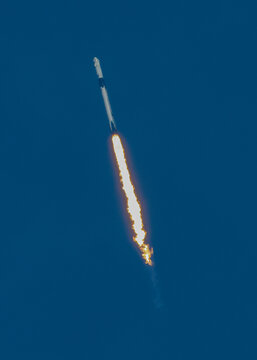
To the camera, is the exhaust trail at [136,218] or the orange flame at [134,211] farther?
the orange flame at [134,211]

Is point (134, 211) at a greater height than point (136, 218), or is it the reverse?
point (134, 211)

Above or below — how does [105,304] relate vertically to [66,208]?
below

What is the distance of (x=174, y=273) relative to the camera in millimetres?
117250

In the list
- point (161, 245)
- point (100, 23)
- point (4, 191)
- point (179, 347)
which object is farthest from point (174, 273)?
point (100, 23)

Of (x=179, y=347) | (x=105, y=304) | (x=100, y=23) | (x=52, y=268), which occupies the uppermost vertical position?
(x=100, y=23)

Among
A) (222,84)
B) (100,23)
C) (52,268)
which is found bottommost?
(52,268)

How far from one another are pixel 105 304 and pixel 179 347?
16071 millimetres

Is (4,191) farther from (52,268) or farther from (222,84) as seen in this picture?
(222,84)

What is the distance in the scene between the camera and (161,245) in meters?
118

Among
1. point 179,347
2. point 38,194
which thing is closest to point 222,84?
point 38,194

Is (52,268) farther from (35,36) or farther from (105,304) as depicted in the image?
(35,36)

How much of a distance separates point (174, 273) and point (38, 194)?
3079 cm

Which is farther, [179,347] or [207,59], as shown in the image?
[207,59]

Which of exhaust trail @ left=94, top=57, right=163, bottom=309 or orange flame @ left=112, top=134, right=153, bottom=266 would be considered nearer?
exhaust trail @ left=94, top=57, right=163, bottom=309
